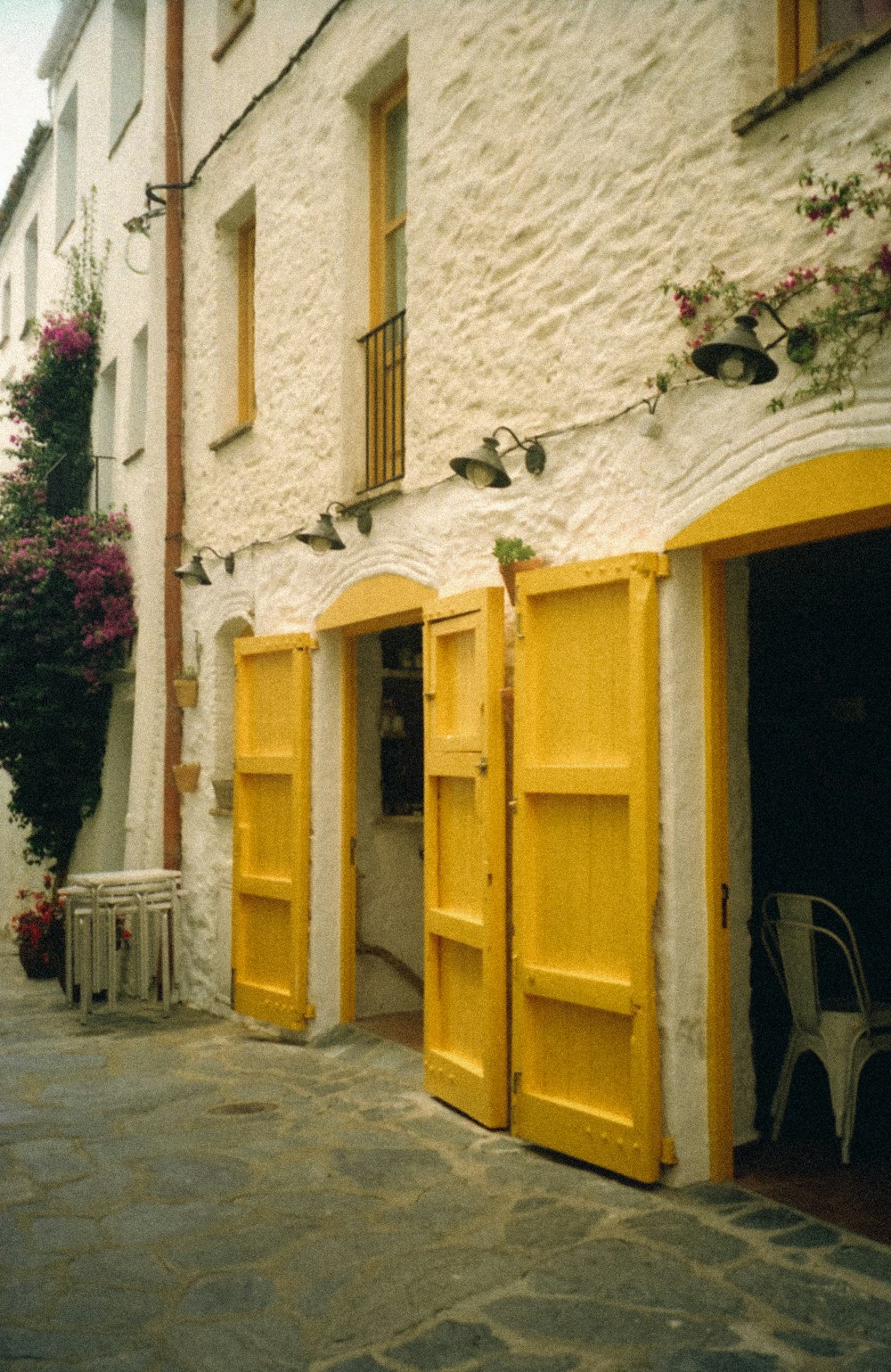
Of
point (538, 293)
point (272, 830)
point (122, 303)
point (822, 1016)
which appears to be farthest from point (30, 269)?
point (822, 1016)

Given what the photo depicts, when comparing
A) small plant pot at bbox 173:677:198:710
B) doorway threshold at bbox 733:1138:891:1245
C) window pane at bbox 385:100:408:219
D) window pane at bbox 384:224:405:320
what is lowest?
doorway threshold at bbox 733:1138:891:1245

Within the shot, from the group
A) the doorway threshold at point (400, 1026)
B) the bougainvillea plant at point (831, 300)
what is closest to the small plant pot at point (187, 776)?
the doorway threshold at point (400, 1026)

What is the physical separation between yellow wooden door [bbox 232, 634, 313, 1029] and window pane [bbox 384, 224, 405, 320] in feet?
6.41

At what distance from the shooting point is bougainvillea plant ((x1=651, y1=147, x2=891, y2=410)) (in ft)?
11.5

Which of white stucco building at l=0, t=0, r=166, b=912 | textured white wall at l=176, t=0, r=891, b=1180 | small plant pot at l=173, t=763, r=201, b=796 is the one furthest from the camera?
white stucco building at l=0, t=0, r=166, b=912

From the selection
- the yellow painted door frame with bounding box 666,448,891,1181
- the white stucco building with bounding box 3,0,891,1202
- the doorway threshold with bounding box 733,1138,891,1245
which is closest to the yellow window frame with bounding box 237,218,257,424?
the white stucco building with bounding box 3,0,891,1202

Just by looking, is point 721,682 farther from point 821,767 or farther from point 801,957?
point 821,767

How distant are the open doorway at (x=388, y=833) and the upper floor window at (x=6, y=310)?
11.3 metres

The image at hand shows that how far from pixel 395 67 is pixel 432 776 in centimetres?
392

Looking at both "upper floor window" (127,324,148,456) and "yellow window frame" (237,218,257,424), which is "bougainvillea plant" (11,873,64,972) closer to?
"upper floor window" (127,324,148,456)

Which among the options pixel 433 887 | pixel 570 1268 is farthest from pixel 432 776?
pixel 570 1268

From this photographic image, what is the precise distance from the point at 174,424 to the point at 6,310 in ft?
30.0

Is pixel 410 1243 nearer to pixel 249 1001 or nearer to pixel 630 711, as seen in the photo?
pixel 630 711

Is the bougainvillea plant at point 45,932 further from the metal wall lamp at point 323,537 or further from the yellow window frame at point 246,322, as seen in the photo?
the metal wall lamp at point 323,537
